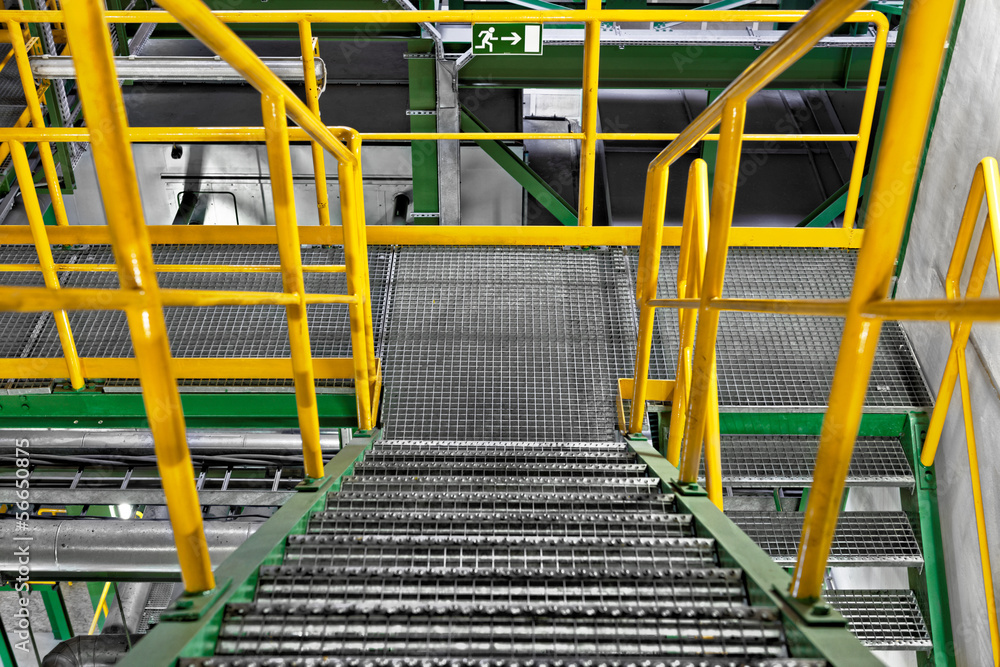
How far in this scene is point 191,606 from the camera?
1.66 m

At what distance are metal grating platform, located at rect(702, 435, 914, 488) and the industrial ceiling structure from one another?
0.03 metres

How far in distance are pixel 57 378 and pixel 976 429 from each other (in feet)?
16.9

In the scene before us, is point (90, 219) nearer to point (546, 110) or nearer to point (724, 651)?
point (546, 110)

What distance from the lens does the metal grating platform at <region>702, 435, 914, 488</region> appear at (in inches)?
152

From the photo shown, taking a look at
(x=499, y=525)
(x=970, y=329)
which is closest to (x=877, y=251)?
(x=499, y=525)

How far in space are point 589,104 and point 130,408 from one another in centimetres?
357

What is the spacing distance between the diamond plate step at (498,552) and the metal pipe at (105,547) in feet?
9.42

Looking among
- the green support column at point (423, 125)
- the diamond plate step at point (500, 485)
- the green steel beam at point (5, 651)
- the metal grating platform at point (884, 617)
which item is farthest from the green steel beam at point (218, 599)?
the green steel beam at point (5, 651)

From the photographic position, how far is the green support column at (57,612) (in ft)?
19.3

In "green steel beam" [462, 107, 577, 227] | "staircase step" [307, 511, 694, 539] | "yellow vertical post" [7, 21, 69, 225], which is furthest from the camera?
"green steel beam" [462, 107, 577, 227]

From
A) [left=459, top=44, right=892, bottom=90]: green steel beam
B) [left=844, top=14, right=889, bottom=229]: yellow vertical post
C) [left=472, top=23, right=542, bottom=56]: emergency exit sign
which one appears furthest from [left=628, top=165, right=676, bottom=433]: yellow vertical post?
[left=459, top=44, right=892, bottom=90]: green steel beam

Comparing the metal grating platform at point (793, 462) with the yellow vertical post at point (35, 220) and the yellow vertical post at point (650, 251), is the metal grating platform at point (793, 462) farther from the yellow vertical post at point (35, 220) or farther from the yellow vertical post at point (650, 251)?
the yellow vertical post at point (35, 220)

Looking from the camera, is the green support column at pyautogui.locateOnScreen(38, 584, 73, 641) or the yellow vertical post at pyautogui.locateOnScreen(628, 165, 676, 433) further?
the green support column at pyautogui.locateOnScreen(38, 584, 73, 641)

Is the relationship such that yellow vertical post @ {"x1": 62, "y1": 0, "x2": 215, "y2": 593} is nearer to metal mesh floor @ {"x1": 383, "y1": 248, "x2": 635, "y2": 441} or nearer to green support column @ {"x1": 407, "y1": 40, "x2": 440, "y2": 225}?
metal mesh floor @ {"x1": 383, "y1": 248, "x2": 635, "y2": 441}
